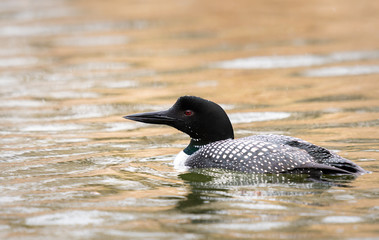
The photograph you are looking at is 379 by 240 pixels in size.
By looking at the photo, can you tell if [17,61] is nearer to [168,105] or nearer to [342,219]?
[168,105]

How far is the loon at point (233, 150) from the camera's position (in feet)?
16.8

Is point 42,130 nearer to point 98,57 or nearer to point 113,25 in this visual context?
point 98,57

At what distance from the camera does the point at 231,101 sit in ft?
28.9

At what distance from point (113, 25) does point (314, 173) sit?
10884 millimetres

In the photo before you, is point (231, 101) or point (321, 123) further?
point (231, 101)

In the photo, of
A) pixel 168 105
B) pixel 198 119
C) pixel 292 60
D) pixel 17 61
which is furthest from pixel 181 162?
pixel 17 61

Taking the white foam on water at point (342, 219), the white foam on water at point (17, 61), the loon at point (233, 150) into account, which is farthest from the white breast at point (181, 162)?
the white foam on water at point (17, 61)

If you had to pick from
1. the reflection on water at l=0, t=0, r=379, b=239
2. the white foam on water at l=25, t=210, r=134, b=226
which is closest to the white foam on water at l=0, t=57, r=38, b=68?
the reflection on water at l=0, t=0, r=379, b=239

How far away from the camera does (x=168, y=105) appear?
854cm

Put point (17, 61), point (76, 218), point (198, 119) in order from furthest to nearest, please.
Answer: point (17, 61) < point (198, 119) < point (76, 218)

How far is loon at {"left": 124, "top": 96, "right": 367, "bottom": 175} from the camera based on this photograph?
5.12 meters

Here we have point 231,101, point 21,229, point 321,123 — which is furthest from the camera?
point 231,101

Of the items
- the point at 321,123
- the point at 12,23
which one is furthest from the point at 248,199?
the point at 12,23

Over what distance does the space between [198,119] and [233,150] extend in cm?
58
